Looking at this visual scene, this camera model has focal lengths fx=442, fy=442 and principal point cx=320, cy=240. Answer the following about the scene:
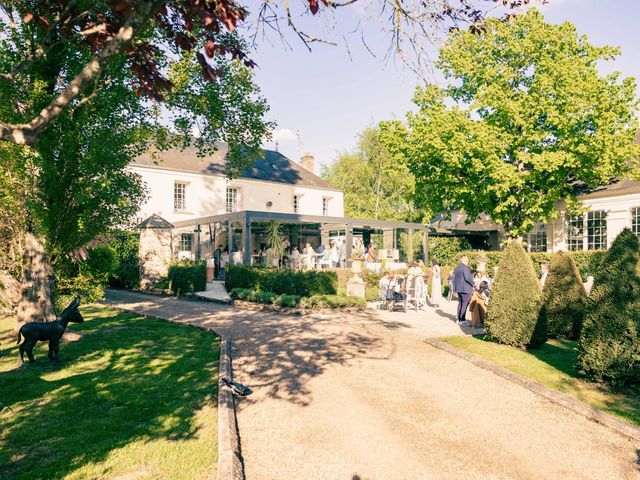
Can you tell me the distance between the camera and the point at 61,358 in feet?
25.8

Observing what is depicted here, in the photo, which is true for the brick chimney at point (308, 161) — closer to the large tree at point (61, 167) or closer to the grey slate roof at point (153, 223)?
the grey slate roof at point (153, 223)

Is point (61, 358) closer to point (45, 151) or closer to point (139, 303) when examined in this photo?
point (45, 151)

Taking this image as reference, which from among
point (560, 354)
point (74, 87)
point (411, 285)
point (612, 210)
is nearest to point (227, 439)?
point (74, 87)

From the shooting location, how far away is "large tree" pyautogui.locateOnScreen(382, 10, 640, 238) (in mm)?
19969

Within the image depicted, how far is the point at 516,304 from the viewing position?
911cm

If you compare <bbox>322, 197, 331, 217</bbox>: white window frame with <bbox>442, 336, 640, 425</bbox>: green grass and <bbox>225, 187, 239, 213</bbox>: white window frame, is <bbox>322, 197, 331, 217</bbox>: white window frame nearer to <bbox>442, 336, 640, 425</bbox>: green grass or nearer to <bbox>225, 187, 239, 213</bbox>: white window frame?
<bbox>225, 187, 239, 213</bbox>: white window frame

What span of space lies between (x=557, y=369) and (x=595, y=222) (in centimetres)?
1969

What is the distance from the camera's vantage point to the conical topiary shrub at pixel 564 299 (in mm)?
10102

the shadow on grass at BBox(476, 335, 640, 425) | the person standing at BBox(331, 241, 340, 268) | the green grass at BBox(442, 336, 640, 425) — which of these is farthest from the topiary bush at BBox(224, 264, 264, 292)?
the shadow on grass at BBox(476, 335, 640, 425)

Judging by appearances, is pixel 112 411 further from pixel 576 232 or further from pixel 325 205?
pixel 325 205

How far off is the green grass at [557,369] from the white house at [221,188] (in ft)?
66.4

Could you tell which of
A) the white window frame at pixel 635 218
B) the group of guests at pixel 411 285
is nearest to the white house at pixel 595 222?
the white window frame at pixel 635 218

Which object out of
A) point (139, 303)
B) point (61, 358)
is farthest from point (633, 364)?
point (139, 303)

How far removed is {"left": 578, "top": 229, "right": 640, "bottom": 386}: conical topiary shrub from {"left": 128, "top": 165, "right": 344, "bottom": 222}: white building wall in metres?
21.2
